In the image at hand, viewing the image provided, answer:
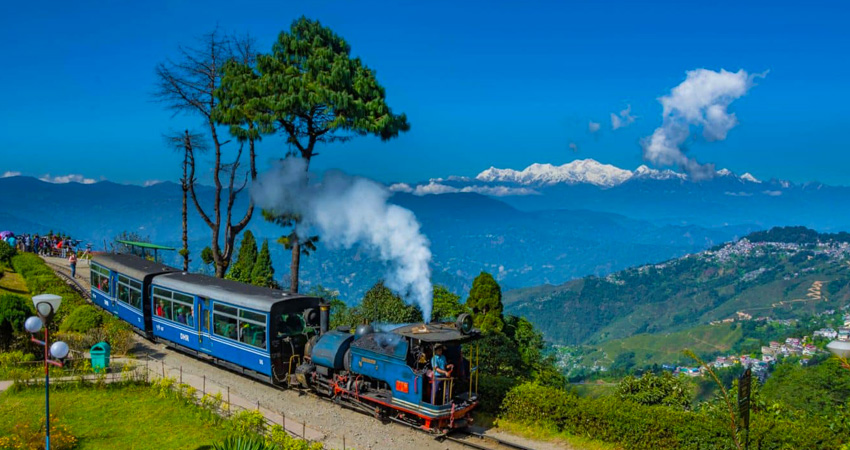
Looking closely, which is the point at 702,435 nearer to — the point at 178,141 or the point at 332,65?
the point at 332,65

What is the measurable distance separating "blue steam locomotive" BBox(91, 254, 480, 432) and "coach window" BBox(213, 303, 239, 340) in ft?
0.11

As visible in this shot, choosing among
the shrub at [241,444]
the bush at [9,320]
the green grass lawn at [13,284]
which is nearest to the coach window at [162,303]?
the bush at [9,320]

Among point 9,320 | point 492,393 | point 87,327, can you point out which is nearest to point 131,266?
point 87,327

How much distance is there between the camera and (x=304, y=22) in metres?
26.5

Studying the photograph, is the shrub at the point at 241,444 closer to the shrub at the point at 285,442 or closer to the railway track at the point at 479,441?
the shrub at the point at 285,442

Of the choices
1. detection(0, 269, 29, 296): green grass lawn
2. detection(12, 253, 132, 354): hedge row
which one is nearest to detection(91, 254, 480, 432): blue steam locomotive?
detection(12, 253, 132, 354): hedge row

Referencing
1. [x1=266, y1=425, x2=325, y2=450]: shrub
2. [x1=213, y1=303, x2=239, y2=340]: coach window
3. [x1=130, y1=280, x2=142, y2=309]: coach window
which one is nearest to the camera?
[x1=266, y1=425, x2=325, y2=450]: shrub

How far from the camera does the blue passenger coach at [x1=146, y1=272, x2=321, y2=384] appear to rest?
19.2 meters

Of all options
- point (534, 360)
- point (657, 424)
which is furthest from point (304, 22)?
point (657, 424)

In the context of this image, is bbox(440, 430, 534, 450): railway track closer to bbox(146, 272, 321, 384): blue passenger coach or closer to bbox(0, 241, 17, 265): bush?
bbox(146, 272, 321, 384): blue passenger coach

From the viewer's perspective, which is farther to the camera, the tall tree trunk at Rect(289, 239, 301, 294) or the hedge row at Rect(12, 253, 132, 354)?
the tall tree trunk at Rect(289, 239, 301, 294)

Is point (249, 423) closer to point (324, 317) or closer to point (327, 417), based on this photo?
point (327, 417)

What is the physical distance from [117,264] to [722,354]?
156908 mm

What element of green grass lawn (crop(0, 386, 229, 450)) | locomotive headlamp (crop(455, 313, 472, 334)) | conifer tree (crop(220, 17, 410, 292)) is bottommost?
green grass lawn (crop(0, 386, 229, 450))
